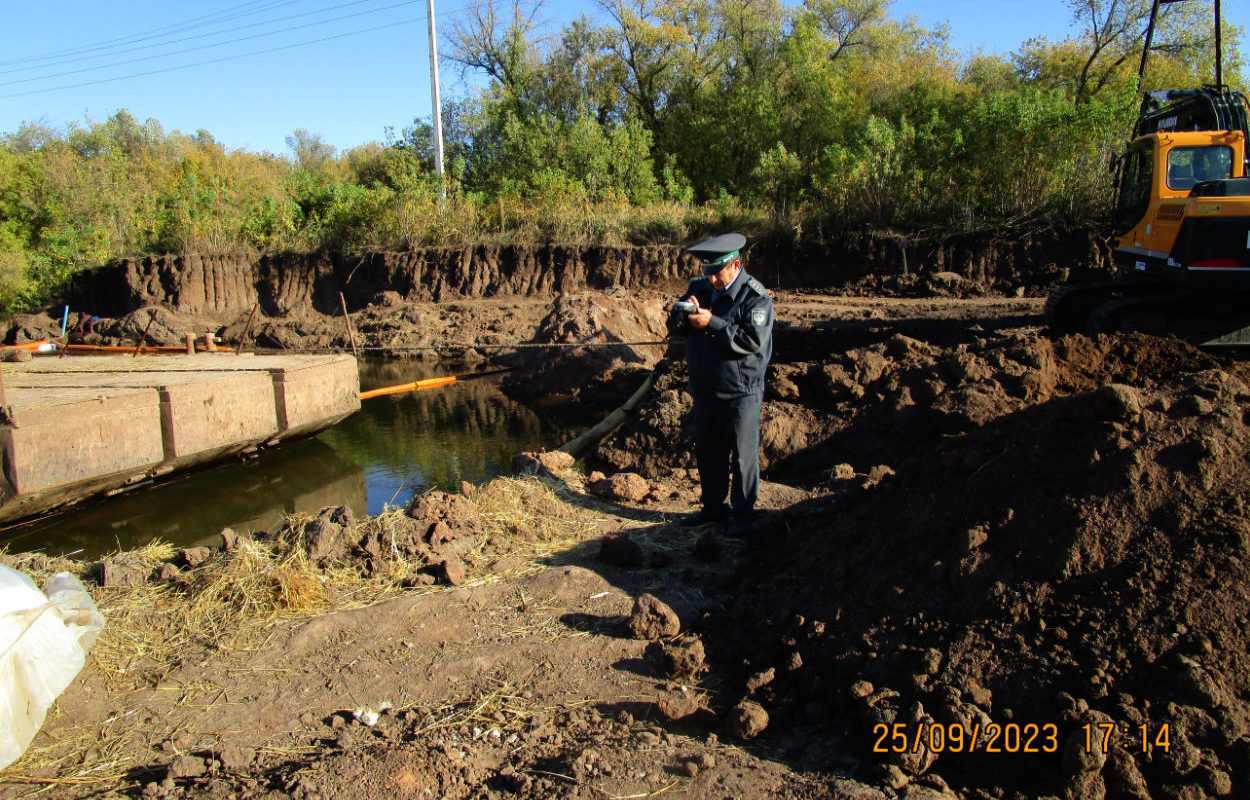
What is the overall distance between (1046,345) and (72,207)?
103ft

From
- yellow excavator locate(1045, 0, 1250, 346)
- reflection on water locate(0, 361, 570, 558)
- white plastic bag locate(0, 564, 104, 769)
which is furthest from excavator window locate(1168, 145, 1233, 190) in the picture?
white plastic bag locate(0, 564, 104, 769)

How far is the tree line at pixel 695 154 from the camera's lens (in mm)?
17234

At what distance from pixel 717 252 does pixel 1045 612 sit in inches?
110

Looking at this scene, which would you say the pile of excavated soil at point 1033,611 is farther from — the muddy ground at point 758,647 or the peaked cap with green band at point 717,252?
the peaked cap with green band at point 717,252

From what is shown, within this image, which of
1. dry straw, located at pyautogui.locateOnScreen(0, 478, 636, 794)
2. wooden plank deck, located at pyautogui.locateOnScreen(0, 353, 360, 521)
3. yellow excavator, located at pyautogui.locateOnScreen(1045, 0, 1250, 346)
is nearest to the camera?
dry straw, located at pyautogui.locateOnScreen(0, 478, 636, 794)

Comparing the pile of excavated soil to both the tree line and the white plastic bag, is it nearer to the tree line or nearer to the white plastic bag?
the white plastic bag

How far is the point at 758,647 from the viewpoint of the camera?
376 centimetres

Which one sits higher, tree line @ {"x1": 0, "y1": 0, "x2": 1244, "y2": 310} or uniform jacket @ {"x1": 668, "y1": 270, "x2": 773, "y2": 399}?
tree line @ {"x1": 0, "y1": 0, "x2": 1244, "y2": 310}

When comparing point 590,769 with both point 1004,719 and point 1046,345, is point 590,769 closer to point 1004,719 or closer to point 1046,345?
point 1004,719

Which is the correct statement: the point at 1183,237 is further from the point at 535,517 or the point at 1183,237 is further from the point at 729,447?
the point at 535,517

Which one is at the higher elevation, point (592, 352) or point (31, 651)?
point (592, 352)

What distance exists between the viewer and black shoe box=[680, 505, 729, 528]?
557 centimetres

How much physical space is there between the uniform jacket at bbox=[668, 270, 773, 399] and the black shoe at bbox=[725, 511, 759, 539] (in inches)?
31.3

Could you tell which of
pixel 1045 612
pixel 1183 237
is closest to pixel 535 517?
pixel 1045 612
